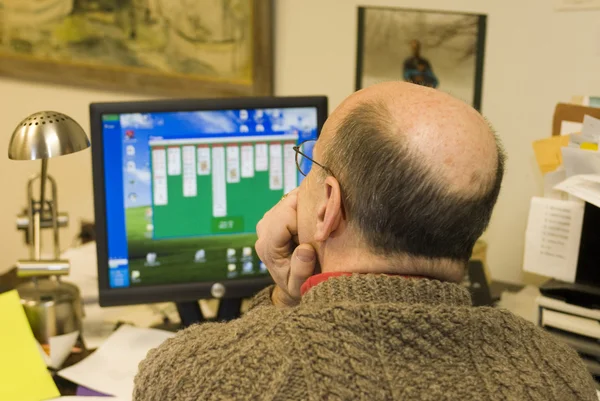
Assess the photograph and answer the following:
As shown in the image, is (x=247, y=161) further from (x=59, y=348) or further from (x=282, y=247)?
(x=59, y=348)

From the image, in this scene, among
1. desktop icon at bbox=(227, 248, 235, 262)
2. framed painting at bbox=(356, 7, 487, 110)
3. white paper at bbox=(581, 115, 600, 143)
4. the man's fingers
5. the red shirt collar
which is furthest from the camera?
framed painting at bbox=(356, 7, 487, 110)

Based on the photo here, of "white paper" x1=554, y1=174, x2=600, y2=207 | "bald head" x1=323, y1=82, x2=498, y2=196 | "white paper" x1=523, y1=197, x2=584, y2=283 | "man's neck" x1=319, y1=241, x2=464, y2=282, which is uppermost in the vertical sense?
"bald head" x1=323, y1=82, x2=498, y2=196

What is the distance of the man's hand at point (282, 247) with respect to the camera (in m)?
1.11

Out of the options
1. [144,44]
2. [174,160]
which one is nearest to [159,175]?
[174,160]

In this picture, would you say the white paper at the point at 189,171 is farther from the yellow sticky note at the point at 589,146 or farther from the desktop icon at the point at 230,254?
the yellow sticky note at the point at 589,146

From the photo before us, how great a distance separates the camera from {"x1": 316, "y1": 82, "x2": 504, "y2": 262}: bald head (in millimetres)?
796

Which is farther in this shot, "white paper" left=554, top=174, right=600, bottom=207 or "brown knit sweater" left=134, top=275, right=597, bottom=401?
"white paper" left=554, top=174, right=600, bottom=207

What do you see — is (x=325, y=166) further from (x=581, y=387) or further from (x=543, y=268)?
(x=543, y=268)

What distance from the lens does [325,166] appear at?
89 cm

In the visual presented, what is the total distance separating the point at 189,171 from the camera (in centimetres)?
138

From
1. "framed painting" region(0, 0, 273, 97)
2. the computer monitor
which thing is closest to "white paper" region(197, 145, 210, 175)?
the computer monitor

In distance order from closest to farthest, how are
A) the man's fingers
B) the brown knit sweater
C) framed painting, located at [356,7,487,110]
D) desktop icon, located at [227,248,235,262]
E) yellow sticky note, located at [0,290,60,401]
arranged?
the brown knit sweater < the man's fingers < yellow sticky note, located at [0,290,60,401] < desktop icon, located at [227,248,235,262] < framed painting, located at [356,7,487,110]

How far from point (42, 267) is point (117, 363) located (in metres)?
0.25

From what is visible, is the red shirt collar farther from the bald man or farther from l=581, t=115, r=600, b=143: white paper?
l=581, t=115, r=600, b=143: white paper
